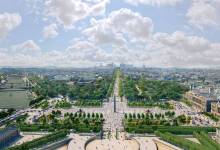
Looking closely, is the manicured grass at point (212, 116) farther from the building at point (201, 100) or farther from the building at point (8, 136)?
the building at point (8, 136)

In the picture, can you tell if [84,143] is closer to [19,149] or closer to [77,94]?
[19,149]

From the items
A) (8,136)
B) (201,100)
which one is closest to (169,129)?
(8,136)

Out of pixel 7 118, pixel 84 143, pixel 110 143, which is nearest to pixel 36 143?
pixel 84 143

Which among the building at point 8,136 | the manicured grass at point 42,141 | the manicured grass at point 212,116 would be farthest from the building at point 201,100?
the building at point 8,136

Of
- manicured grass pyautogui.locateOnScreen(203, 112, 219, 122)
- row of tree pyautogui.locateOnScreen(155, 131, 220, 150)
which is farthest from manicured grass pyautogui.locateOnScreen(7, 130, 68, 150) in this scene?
manicured grass pyautogui.locateOnScreen(203, 112, 219, 122)

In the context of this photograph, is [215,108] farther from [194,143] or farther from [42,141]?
[42,141]
